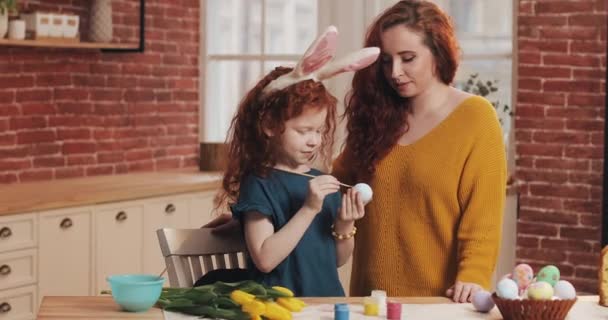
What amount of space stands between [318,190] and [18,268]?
2.37 meters

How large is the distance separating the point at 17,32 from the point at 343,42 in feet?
5.81

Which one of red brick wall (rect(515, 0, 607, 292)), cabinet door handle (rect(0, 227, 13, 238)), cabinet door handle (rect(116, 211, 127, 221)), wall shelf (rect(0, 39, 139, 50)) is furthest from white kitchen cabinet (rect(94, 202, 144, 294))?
red brick wall (rect(515, 0, 607, 292))

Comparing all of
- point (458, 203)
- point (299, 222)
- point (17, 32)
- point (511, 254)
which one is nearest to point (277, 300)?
point (299, 222)

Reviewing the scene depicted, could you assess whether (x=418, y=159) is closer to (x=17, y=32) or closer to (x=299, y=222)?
(x=299, y=222)

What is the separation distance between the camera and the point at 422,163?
118 inches

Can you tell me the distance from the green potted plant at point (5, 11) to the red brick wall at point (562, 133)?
2.50 metres

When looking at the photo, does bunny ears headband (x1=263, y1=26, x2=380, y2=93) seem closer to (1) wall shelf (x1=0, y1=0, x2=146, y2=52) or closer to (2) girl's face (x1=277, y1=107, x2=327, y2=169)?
(2) girl's face (x1=277, y1=107, x2=327, y2=169)

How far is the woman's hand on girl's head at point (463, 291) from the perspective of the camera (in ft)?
9.15

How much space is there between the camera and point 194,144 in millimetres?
6559

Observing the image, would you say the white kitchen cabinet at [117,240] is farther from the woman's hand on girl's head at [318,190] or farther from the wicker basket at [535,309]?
the wicker basket at [535,309]

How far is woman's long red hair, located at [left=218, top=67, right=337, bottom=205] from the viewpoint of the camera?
2.81 metres

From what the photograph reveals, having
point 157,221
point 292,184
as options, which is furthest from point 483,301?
point 157,221

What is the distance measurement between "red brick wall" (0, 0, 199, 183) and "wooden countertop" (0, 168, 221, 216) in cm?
13

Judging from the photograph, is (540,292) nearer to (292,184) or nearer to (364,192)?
(364,192)
